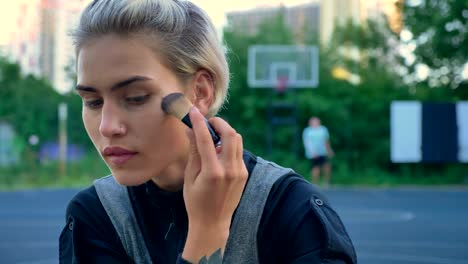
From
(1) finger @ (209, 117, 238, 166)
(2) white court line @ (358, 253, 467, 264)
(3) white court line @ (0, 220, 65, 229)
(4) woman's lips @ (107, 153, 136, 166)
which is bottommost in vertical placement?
(3) white court line @ (0, 220, 65, 229)

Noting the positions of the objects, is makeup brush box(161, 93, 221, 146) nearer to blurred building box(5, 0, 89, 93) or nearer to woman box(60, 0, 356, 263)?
woman box(60, 0, 356, 263)

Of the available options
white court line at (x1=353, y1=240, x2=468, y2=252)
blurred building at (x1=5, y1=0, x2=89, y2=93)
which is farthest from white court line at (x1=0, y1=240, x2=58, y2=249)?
blurred building at (x1=5, y1=0, x2=89, y2=93)

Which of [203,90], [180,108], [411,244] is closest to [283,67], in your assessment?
[411,244]

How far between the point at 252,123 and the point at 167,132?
1795cm

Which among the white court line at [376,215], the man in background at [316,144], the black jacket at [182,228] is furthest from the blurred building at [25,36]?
the black jacket at [182,228]

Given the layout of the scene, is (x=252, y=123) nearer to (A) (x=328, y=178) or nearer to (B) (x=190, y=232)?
(A) (x=328, y=178)

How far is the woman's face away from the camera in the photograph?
4.89 ft

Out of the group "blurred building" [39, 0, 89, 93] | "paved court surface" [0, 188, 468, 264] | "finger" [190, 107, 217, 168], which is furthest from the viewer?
"blurred building" [39, 0, 89, 93]

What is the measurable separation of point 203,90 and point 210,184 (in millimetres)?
343

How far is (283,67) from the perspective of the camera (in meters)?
17.4

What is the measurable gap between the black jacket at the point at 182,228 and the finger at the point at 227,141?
0.90 ft

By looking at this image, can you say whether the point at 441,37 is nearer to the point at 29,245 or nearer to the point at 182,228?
the point at 29,245

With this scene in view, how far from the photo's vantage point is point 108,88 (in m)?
1.49

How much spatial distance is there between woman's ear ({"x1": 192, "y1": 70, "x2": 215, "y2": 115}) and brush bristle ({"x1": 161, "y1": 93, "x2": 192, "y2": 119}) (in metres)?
0.15
